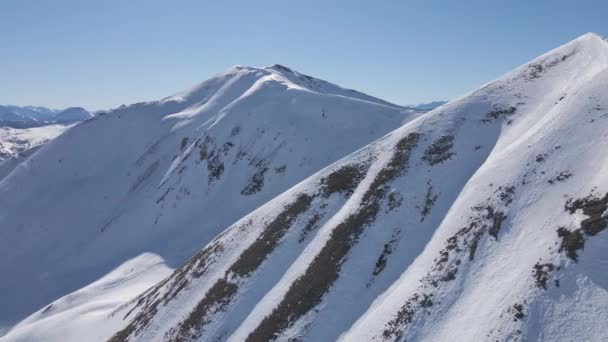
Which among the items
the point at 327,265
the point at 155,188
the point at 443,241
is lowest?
the point at 443,241

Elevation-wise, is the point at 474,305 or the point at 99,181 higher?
the point at 99,181

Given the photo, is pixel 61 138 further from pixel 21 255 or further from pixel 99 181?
pixel 21 255

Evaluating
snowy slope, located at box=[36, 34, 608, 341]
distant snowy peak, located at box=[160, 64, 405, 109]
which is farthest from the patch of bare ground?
distant snowy peak, located at box=[160, 64, 405, 109]

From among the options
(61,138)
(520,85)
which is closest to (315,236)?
(520,85)

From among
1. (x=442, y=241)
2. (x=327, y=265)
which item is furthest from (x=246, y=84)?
(x=442, y=241)

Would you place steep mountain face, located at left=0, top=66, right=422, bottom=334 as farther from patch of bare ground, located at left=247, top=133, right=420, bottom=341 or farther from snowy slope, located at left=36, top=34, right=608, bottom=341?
patch of bare ground, located at left=247, top=133, right=420, bottom=341

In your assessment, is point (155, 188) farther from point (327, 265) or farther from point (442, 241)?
point (442, 241)

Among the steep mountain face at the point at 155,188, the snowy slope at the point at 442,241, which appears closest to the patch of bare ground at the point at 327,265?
the snowy slope at the point at 442,241
